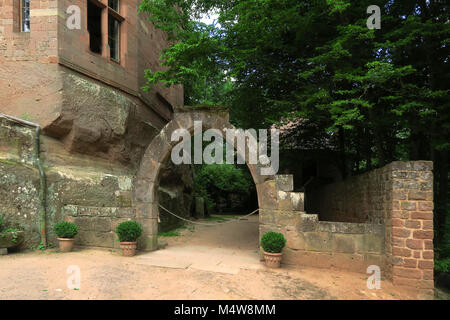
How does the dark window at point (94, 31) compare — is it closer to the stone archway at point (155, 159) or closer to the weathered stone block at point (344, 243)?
the stone archway at point (155, 159)

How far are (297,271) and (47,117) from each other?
23.4 ft

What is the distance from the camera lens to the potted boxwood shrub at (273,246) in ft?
17.1

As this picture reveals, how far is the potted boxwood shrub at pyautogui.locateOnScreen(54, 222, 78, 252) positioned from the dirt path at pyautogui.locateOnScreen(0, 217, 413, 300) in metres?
0.20

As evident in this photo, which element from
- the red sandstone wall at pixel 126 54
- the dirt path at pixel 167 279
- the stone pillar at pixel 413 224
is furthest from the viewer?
the red sandstone wall at pixel 126 54

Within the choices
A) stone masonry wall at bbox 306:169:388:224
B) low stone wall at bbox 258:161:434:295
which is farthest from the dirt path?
stone masonry wall at bbox 306:169:388:224

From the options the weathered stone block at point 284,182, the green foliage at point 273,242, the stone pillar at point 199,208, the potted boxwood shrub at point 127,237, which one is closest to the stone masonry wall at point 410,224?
the weathered stone block at point 284,182

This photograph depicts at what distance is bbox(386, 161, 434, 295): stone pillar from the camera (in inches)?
175

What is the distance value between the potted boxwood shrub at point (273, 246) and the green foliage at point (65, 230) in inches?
169

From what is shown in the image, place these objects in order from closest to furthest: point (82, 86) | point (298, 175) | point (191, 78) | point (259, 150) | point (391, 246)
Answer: point (391, 246) → point (259, 150) → point (191, 78) → point (82, 86) → point (298, 175)

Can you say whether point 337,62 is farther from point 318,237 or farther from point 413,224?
point 318,237

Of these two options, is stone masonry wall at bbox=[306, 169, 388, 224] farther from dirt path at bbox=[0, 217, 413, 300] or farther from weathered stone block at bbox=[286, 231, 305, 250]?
weathered stone block at bbox=[286, 231, 305, 250]

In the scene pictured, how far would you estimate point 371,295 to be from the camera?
422 centimetres
